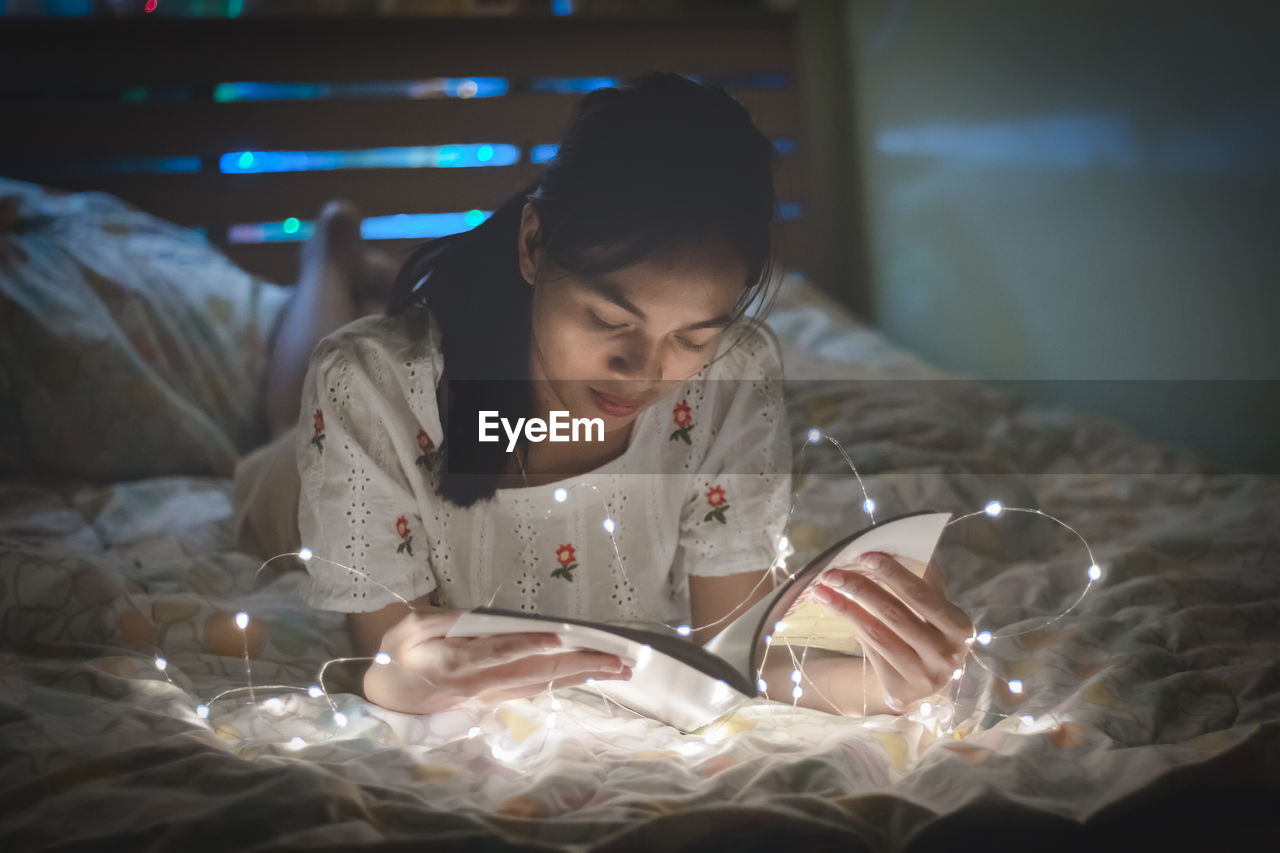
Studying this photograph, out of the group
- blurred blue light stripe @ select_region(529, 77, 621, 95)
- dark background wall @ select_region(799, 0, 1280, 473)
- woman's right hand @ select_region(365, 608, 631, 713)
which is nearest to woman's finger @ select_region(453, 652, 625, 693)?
woman's right hand @ select_region(365, 608, 631, 713)

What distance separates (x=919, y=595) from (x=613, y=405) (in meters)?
0.25

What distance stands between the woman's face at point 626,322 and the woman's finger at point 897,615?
0.19 meters

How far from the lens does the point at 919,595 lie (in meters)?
0.66

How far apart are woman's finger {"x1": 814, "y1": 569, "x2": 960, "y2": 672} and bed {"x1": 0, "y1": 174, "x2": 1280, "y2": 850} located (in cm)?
6

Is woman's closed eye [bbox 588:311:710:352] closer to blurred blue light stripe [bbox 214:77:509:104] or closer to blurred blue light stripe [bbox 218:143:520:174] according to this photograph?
blurred blue light stripe [bbox 218:143:520:174]

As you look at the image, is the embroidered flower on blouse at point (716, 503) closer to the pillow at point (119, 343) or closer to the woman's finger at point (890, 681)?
the woman's finger at point (890, 681)

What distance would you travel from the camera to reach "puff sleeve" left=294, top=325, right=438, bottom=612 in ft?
2.37

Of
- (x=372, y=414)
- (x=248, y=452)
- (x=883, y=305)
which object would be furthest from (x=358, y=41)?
(x=372, y=414)

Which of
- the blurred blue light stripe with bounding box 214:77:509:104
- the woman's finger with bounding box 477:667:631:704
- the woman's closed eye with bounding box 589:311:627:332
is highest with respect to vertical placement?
the blurred blue light stripe with bounding box 214:77:509:104

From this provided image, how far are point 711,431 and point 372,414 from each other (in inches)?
11.6

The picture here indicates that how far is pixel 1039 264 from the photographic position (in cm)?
180

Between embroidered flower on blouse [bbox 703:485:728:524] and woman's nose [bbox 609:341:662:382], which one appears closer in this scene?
woman's nose [bbox 609:341:662:382]

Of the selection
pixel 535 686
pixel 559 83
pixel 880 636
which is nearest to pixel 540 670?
pixel 535 686

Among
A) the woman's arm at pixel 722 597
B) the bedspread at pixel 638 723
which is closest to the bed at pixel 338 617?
the bedspread at pixel 638 723
